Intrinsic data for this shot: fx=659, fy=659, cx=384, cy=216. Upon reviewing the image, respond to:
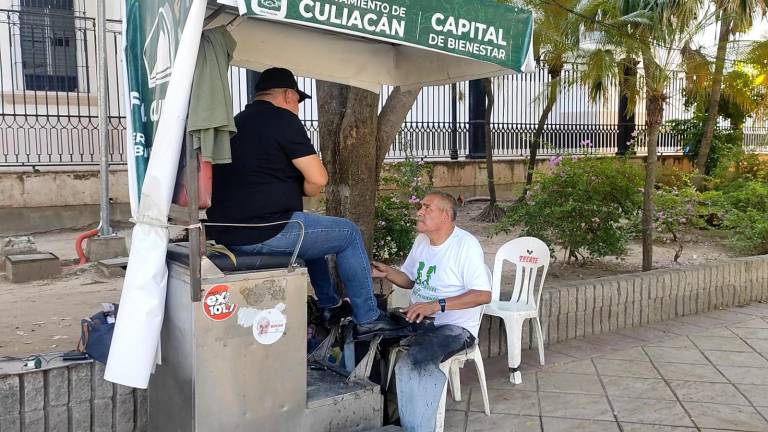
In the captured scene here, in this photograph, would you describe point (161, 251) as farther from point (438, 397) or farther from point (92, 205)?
point (92, 205)

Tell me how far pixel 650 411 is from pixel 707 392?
22.9 inches

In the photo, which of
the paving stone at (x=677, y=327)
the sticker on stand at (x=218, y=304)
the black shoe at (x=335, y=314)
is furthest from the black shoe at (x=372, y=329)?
the paving stone at (x=677, y=327)

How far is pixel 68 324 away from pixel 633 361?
4.10 metres

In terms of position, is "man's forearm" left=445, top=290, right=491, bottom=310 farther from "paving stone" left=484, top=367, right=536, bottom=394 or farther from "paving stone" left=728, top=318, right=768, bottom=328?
"paving stone" left=728, top=318, right=768, bottom=328

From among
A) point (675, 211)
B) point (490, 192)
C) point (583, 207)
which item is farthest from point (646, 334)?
point (490, 192)

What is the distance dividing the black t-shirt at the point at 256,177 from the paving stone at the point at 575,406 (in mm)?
2000

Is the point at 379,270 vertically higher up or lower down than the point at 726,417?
higher up

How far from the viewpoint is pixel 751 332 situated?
5.52m

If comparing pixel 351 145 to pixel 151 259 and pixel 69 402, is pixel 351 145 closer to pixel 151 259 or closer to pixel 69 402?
pixel 151 259

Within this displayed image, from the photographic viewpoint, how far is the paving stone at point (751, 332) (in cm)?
540

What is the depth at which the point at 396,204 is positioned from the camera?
6.26 m

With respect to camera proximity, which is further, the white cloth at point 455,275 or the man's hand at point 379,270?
the man's hand at point 379,270

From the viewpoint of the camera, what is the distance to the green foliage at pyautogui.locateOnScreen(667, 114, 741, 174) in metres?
14.1

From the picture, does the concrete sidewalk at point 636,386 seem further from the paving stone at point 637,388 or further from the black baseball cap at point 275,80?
the black baseball cap at point 275,80
